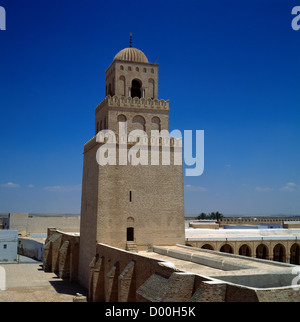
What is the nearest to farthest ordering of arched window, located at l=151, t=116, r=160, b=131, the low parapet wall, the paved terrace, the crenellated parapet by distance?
the low parapet wall
the paved terrace
the crenellated parapet
arched window, located at l=151, t=116, r=160, b=131

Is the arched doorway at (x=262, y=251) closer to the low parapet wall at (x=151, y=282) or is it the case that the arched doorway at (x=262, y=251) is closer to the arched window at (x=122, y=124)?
the low parapet wall at (x=151, y=282)

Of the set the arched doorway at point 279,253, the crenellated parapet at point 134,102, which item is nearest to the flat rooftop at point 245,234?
the arched doorway at point 279,253

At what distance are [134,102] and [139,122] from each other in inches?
44.5

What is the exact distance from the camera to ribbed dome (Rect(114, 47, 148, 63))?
864 inches

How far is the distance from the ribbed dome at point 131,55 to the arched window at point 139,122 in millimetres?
3457

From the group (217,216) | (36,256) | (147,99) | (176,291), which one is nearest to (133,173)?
(147,99)

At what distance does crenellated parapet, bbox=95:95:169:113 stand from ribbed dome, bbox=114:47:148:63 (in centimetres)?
250

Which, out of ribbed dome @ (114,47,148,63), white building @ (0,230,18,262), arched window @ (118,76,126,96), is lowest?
white building @ (0,230,18,262)

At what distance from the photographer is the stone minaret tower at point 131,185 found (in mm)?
19281

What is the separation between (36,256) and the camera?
34.1 metres

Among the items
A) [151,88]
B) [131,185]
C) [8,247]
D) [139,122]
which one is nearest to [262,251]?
[131,185]

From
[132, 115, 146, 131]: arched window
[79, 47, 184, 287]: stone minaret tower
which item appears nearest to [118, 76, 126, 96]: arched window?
[79, 47, 184, 287]: stone minaret tower

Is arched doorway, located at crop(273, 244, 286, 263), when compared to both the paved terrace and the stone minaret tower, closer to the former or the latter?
the stone minaret tower
